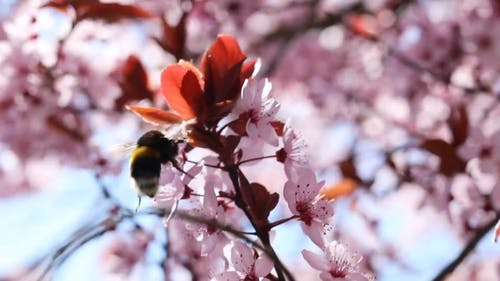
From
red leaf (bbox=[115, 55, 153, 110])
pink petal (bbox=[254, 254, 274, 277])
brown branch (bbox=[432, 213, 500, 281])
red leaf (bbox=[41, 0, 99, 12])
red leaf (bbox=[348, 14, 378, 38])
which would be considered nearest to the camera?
pink petal (bbox=[254, 254, 274, 277])

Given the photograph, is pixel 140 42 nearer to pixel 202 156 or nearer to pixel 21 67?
pixel 21 67

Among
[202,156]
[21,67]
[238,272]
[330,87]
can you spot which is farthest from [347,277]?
[330,87]

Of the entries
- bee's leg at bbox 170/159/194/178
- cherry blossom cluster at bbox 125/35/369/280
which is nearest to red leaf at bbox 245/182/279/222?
cherry blossom cluster at bbox 125/35/369/280

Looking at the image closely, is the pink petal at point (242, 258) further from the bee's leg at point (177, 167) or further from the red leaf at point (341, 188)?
the red leaf at point (341, 188)

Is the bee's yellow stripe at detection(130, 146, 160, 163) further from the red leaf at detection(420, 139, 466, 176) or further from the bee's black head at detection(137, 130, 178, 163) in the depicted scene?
the red leaf at detection(420, 139, 466, 176)

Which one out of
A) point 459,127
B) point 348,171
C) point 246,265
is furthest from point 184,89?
point 348,171

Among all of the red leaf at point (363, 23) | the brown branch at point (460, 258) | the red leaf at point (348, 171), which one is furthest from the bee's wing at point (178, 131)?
the red leaf at point (363, 23)
